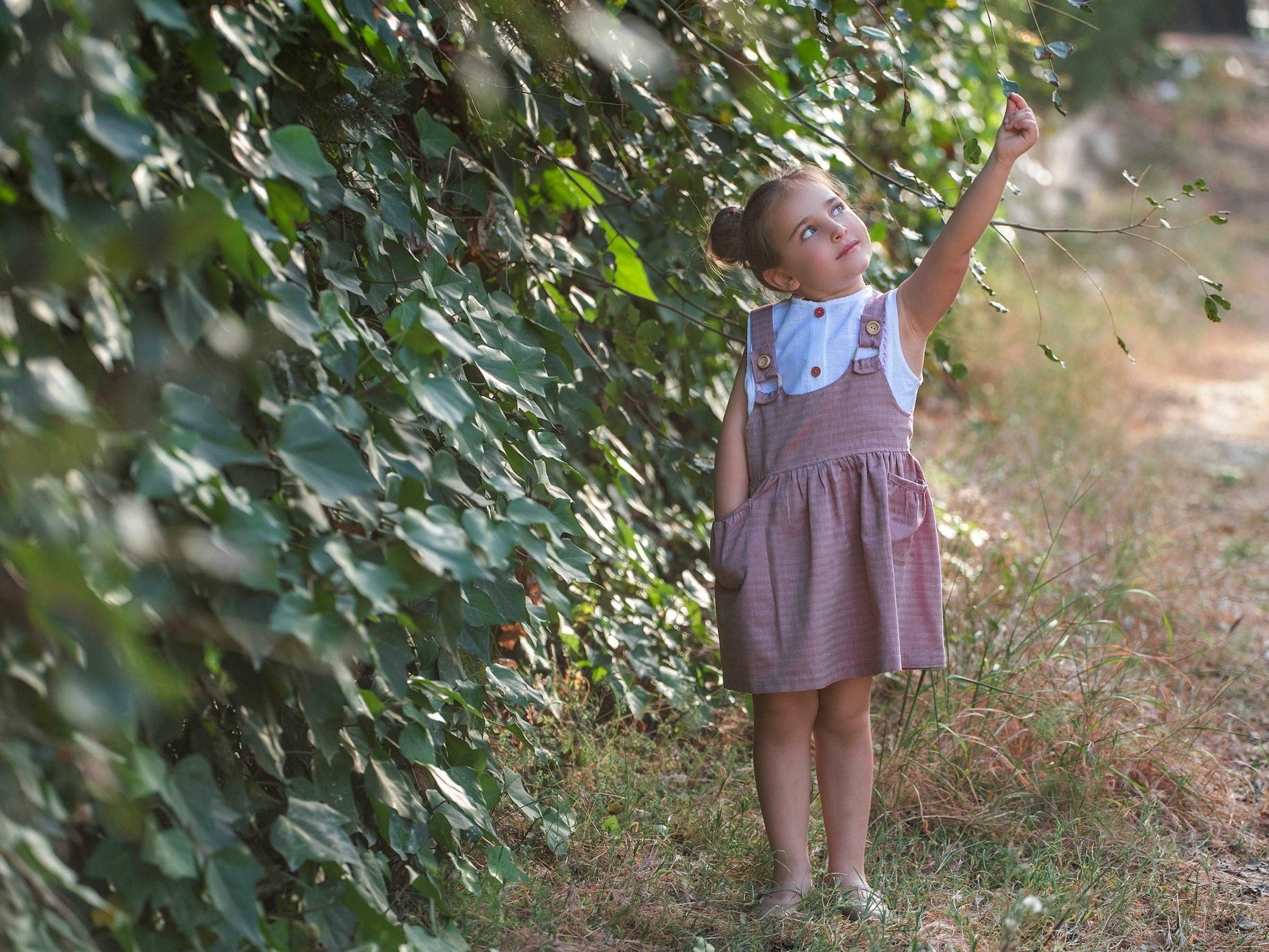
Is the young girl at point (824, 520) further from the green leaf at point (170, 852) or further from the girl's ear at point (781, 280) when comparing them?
the green leaf at point (170, 852)

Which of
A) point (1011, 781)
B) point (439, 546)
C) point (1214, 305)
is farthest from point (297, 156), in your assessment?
point (1011, 781)

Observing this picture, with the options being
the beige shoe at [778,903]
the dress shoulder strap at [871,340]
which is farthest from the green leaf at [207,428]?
the beige shoe at [778,903]

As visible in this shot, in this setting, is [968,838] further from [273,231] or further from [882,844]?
[273,231]

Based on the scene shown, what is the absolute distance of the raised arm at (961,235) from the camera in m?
1.83

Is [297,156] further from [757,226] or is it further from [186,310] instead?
[757,226]

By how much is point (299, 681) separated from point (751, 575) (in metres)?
0.83

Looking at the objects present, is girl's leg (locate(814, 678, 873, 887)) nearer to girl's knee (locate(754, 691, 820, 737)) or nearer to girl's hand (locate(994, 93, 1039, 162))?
girl's knee (locate(754, 691, 820, 737))

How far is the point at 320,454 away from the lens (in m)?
1.28

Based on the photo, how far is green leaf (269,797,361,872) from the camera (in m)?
1.37

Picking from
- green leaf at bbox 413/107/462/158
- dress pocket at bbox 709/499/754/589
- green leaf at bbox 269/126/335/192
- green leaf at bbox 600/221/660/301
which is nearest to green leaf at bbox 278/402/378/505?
green leaf at bbox 269/126/335/192

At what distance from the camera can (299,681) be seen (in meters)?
1.39

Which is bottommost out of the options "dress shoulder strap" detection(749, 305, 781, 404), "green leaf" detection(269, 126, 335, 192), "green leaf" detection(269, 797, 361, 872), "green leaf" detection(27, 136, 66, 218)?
"green leaf" detection(269, 797, 361, 872)

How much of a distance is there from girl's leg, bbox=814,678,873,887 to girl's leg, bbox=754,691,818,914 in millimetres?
34

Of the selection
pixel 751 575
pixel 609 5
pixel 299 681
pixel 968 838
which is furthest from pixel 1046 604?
pixel 299 681
